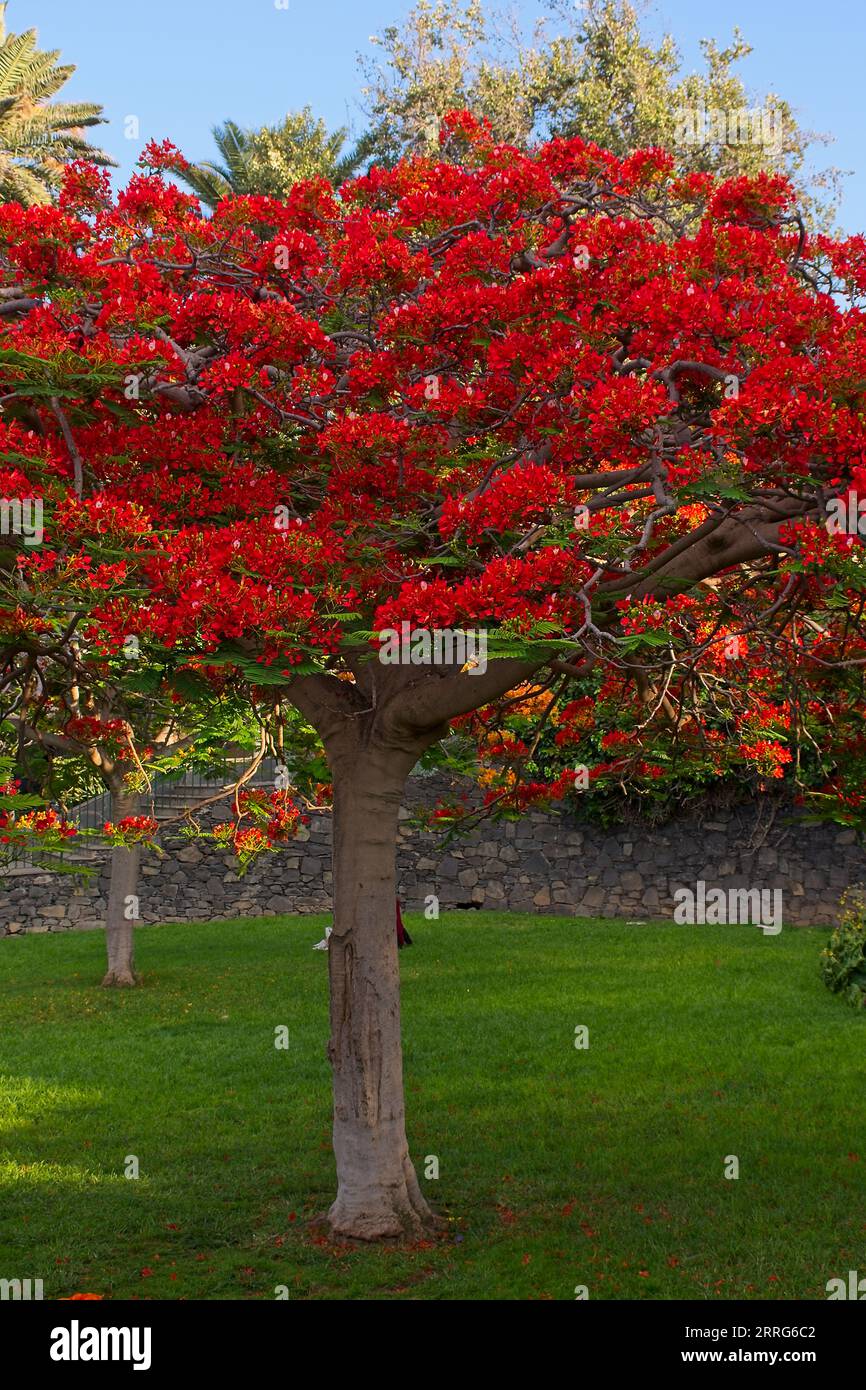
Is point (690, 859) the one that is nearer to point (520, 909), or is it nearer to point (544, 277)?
point (520, 909)

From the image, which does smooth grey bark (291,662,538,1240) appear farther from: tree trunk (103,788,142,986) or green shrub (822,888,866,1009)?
tree trunk (103,788,142,986)

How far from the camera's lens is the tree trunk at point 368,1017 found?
27.2 feet

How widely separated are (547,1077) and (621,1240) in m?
4.19

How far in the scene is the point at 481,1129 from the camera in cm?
1091

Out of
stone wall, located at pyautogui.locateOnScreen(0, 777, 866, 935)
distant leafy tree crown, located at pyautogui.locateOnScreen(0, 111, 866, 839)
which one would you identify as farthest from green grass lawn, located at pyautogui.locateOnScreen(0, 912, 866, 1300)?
distant leafy tree crown, located at pyautogui.locateOnScreen(0, 111, 866, 839)

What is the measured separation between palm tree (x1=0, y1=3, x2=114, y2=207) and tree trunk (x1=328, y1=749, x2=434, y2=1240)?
2310 centimetres

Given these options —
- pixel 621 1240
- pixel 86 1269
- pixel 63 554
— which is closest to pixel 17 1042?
pixel 86 1269

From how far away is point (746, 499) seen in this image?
6195mm

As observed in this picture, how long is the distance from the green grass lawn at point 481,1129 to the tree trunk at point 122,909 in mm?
371

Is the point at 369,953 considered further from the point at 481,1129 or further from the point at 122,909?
the point at 122,909

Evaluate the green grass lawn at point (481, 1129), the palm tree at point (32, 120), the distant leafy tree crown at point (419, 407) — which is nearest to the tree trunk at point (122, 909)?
the green grass lawn at point (481, 1129)

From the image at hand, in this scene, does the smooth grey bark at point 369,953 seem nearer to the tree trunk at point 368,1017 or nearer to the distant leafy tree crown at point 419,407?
the tree trunk at point 368,1017

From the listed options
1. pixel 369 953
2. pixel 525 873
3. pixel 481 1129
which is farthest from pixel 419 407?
pixel 525 873

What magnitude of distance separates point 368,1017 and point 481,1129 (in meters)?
3.17
